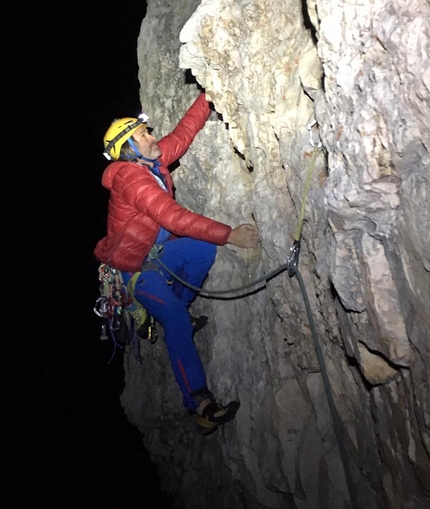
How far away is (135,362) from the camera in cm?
597

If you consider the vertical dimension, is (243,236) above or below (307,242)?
above

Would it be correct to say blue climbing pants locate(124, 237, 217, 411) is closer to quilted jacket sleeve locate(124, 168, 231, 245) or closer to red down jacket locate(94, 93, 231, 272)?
red down jacket locate(94, 93, 231, 272)

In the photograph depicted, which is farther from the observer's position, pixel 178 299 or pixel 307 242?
pixel 178 299

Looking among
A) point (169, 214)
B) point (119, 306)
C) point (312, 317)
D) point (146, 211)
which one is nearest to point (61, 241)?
point (119, 306)

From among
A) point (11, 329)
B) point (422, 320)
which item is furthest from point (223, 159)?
point (11, 329)

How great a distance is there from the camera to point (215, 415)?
4301 mm

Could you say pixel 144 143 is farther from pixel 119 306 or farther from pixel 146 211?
pixel 119 306

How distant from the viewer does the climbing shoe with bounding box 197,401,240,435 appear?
4.29m

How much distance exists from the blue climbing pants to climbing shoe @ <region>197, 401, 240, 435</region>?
12 centimetres

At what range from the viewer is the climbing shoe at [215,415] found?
429cm

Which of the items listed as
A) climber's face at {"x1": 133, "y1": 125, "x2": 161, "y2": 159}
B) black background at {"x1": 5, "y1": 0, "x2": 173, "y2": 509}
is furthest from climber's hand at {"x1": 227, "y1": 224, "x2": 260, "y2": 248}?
black background at {"x1": 5, "y1": 0, "x2": 173, "y2": 509}

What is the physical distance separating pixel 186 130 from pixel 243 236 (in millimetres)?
1122

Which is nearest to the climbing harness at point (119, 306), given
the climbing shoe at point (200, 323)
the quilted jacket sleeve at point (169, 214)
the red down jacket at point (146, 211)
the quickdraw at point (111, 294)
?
the quickdraw at point (111, 294)

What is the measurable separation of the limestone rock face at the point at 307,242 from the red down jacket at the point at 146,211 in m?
0.23
